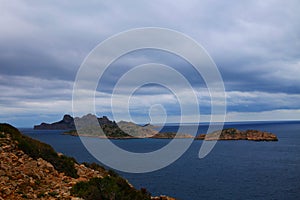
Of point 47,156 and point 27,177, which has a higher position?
point 47,156

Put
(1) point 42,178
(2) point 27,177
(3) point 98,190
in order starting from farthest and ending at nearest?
(1) point 42,178 → (2) point 27,177 → (3) point 98,190

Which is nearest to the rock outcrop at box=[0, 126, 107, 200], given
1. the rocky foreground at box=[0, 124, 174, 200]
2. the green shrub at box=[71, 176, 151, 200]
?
the rocky foreground at box=[0, 124, 174, 200]

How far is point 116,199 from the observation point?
17844 millimetres

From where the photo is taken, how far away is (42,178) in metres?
18.9

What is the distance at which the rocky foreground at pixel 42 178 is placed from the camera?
52.9 ft

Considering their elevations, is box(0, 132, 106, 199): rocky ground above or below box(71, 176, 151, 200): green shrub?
above

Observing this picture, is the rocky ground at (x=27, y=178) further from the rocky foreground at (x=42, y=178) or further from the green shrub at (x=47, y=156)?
the green shrub at (x=47, y=156)

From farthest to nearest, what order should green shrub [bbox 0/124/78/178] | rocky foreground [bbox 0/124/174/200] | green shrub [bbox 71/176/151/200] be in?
green shrub [bbox 0/124/78/178], green shrub [bbox 71/176/151/200], rocky foreground [bbox 0/124/174/200]

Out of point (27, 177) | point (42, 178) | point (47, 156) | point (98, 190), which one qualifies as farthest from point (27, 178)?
point (47, 156)

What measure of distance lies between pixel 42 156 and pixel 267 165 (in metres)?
86.7

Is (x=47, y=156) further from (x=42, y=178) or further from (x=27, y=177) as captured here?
(x=27, y=177)

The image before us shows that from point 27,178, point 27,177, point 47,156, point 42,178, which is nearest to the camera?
Result: point 27,178

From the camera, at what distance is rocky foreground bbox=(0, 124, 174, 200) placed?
634 inches

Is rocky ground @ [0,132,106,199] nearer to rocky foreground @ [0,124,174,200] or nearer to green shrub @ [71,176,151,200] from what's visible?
rocky foreground @ [0,124,174,200]
